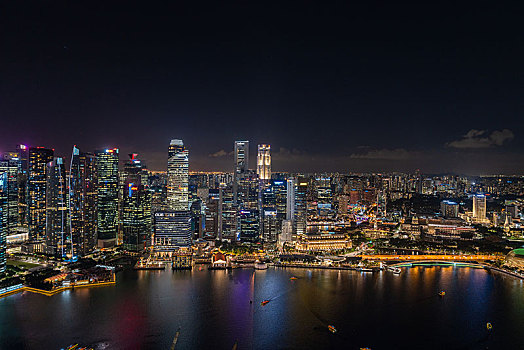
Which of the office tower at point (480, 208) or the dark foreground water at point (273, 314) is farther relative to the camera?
the office tower at point (480, 208)

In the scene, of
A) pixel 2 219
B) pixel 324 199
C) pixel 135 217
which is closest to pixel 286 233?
pixel 135 217

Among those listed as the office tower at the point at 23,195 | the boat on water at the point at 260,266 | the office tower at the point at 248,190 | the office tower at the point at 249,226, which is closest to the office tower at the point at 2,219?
the boat on water at the point at 260,266

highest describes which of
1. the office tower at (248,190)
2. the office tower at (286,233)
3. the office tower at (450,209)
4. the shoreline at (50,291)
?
the office tower at (248,190)

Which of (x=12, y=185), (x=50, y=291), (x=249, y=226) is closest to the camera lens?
(x=50, y=291)

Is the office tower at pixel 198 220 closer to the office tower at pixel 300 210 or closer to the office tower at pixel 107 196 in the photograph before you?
the office tower at pixel 107 196

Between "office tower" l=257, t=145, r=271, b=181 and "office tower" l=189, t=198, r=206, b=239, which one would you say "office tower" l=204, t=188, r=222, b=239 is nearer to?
"office tower" l=189, t=198, r=206, b=239

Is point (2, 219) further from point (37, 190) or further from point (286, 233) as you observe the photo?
point (286, 233)
